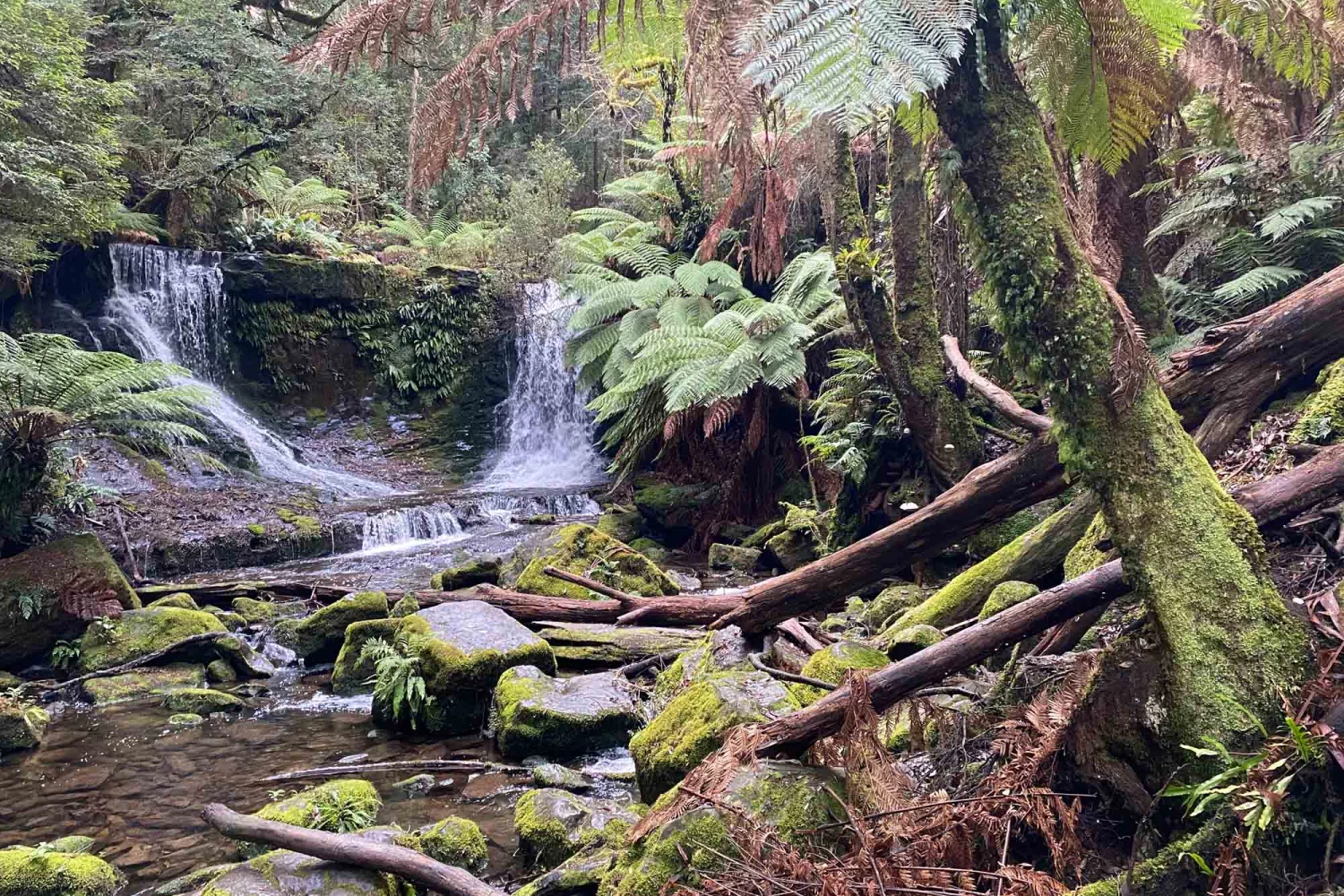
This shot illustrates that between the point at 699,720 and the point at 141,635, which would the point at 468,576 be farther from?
the point at 699,720

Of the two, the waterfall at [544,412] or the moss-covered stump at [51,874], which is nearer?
the moss-covered stump at [51,874]

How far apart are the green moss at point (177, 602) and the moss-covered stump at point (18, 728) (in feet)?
5.93

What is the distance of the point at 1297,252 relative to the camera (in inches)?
191

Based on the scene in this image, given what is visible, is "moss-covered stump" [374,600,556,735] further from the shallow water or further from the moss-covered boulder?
the moss-covered boulder

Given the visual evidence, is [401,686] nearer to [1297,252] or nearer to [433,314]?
[1297,252]

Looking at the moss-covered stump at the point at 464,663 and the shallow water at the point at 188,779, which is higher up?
the moss-covered stump at the point at 464,663

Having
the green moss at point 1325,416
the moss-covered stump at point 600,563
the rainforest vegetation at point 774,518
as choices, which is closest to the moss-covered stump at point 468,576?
the rainforest vegetation at point 774,518

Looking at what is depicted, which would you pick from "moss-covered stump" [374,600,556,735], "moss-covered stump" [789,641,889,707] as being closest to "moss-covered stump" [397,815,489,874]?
"moss-covered stump" [789,641,889,707]

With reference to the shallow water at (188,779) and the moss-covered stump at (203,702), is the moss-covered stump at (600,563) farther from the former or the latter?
the moss-covered stump at (203,702)

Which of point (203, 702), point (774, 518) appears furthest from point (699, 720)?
point (774, 518)

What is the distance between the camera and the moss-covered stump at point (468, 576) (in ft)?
23.9

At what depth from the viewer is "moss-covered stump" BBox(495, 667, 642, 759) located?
4.29 meters

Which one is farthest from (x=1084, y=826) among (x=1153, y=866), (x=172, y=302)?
(x=172, y=302)

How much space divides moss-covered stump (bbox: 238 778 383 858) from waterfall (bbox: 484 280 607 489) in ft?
33.6
